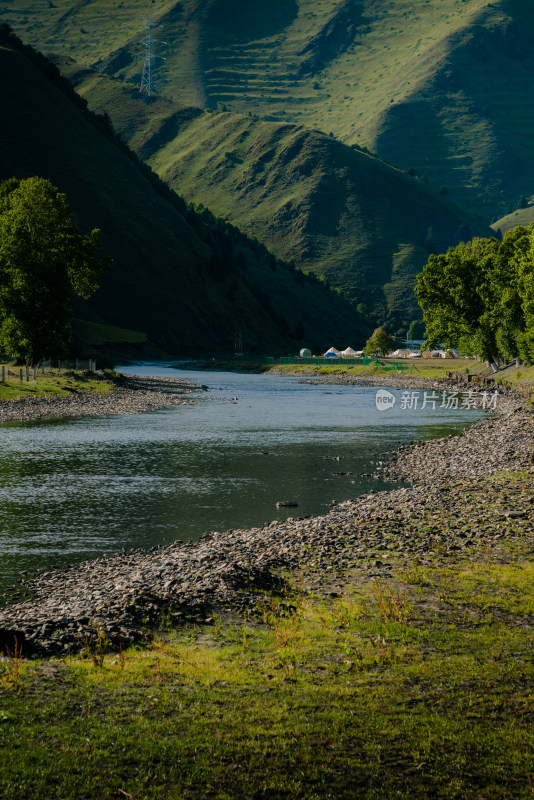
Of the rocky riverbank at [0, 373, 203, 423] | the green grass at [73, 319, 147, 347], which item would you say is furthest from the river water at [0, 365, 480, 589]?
the green grass at [73, 319, 147, 347]

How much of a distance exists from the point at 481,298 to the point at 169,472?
78.2 m

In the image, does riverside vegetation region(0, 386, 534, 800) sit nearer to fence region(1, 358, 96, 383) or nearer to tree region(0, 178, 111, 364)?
tree region(0, 178, 111, 364)

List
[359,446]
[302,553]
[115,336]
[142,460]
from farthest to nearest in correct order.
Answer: [115,336] < [359,446] < [142,460] < [302,553]

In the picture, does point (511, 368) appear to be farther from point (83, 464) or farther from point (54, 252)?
point (83, 464)

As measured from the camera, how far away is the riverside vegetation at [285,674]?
891 cm

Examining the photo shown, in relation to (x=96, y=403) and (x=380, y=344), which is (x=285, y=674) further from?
(x=380, y=344)

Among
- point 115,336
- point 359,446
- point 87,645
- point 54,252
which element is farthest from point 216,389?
point 87,645

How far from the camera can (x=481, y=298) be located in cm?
10525

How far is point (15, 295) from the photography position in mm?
77500

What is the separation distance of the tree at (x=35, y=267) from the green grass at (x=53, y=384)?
145 inches

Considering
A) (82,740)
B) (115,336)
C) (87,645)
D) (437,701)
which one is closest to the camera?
(82,740)

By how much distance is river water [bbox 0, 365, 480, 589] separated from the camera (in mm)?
25750

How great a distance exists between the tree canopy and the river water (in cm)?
2400

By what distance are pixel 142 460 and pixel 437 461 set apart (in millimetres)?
16863
